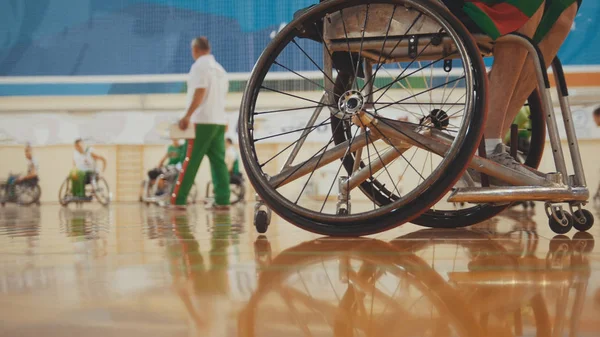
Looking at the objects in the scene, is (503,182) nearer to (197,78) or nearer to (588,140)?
(197,78)

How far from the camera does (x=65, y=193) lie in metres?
7.49

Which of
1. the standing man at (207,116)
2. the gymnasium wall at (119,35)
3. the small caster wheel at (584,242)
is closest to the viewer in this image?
the small caster wheel at (584,242)

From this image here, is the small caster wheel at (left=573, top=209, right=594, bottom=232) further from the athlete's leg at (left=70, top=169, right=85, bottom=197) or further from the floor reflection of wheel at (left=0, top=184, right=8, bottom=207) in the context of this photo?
the floor reflection of wheel at (left=0, top=184, right=8, bottom=207)

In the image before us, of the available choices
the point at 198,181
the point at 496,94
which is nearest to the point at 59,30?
the point at 198,181

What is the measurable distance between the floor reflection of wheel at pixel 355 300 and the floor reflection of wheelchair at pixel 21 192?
292 inches

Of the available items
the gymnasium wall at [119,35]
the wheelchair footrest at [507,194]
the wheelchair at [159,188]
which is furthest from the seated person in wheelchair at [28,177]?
the wheelchair footrest at [507,194]

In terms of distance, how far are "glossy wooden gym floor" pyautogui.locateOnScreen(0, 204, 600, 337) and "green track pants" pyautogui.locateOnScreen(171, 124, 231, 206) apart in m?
Result: 2.71

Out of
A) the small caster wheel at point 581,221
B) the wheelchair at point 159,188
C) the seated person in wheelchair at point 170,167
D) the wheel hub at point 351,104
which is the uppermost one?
the wheel hub at point 351,104

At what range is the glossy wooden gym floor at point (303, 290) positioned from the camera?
50cm

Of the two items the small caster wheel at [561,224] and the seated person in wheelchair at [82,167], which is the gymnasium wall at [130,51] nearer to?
the seated person in wheelchair at [82,167]

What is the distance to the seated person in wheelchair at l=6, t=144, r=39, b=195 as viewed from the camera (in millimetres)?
7859

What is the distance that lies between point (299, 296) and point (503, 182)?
0.84 m

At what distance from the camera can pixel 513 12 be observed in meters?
1.29

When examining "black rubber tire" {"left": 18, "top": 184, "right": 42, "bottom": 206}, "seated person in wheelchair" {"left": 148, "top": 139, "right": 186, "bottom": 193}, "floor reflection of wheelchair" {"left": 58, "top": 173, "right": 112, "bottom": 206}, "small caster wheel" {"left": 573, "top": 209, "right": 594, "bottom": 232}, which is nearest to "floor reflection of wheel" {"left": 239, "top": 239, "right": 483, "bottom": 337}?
"small caster wheel" {"left": 573, "top": 209, "right": 594, "bottom": 232}
